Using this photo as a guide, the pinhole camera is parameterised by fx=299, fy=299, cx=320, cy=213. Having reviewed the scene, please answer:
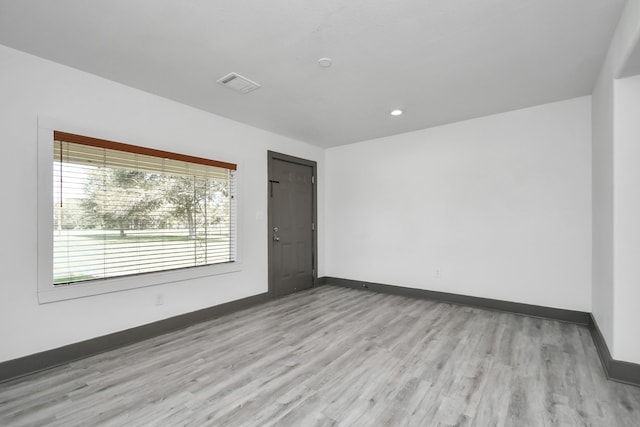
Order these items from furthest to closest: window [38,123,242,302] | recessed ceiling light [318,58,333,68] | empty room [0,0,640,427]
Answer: window [38,123,242,302]
recessed ceiling light [318,58,333,68]
empty room [0,0,640,427]

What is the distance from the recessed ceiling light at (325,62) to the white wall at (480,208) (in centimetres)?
258

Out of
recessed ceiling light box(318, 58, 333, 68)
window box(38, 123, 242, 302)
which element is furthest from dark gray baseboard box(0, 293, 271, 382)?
recessed ceiling light box(318, 58, 333, 68)

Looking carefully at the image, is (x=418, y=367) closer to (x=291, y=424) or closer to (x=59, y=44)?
(x=291, y=424)

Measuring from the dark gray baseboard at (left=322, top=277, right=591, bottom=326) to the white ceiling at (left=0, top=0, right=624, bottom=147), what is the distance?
257 cm

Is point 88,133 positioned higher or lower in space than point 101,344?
higher

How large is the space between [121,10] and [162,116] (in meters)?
1.54

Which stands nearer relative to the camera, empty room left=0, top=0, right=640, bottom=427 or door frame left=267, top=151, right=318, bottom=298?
empty room left=0, top=0, right=640, bottom=427

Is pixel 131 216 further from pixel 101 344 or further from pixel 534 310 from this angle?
pixel 534 310

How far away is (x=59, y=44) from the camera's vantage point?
239 centimetres

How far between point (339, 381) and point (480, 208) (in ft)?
10.3

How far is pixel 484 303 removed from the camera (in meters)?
4.13

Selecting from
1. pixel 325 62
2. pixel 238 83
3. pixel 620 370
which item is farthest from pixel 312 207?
pixel 620 370

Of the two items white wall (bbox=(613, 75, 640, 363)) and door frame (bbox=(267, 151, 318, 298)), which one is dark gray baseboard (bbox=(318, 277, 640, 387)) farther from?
door frame (bbox=(267, 151, 318, 298))

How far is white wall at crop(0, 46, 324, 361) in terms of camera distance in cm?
243
